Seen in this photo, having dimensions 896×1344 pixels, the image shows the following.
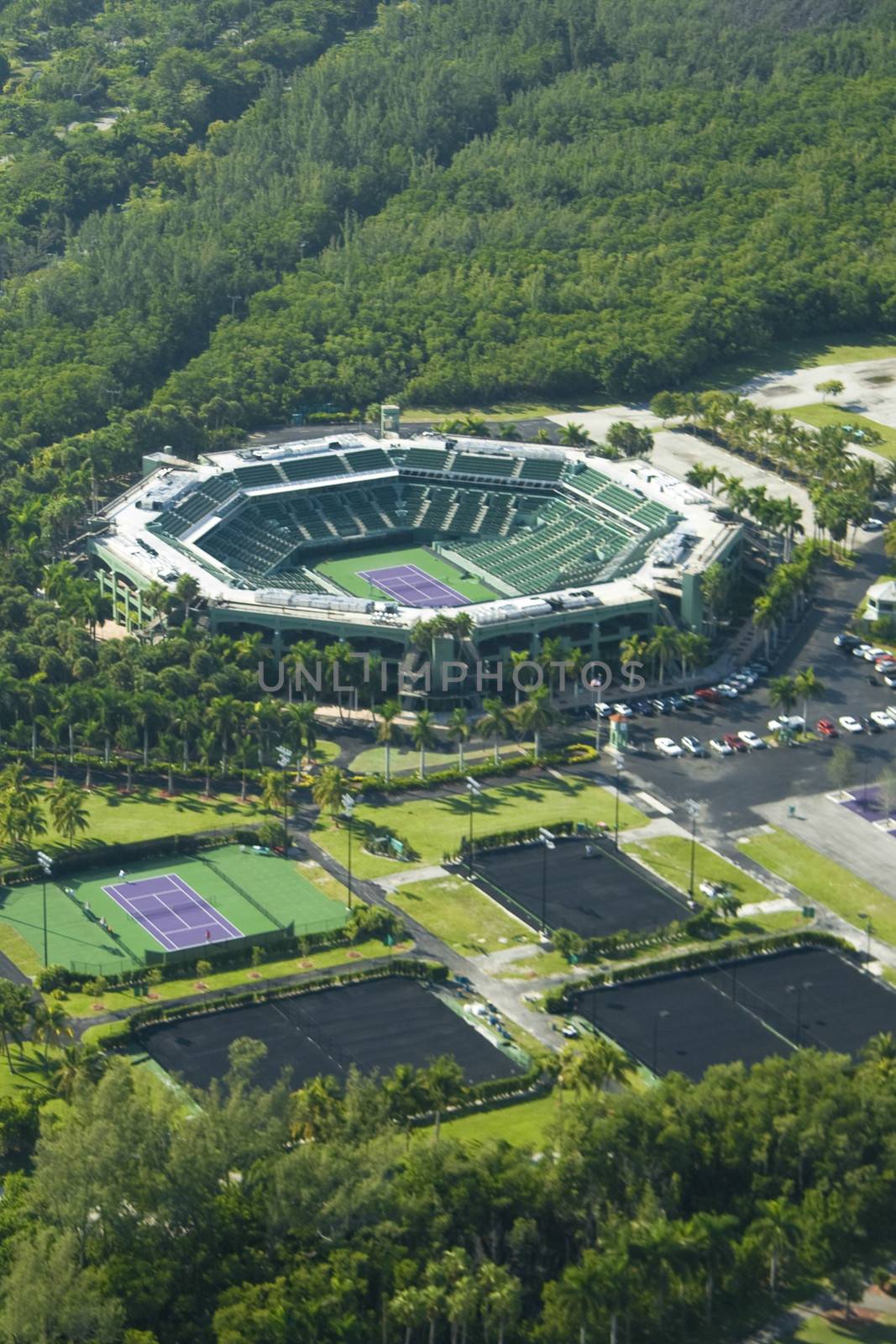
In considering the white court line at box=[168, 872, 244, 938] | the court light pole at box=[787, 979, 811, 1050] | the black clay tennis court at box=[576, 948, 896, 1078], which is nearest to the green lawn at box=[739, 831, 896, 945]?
the black clay tennis court at box=[576, 948, 896, 1078]

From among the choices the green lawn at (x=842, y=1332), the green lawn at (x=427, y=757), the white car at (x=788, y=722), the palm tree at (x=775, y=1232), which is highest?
the palm tree at (x=775, y=1232)

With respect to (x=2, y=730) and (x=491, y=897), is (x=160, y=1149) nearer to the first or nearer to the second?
(x=491, y=897)

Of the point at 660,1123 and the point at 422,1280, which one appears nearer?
the point at 422,1280

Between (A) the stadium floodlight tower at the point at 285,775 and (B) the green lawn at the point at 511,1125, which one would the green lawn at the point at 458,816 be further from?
(B) the green lawn at the point at 511,1125

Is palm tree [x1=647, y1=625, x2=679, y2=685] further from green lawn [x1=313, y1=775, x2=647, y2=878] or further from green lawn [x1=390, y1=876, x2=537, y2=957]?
green lawn [x1=390, y1=876, x2=537, y2=957]

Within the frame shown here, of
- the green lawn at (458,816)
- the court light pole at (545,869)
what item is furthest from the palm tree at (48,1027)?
the court light pole at (545,869)

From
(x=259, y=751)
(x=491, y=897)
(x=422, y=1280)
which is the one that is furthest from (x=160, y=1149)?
(x=259, y=751)
